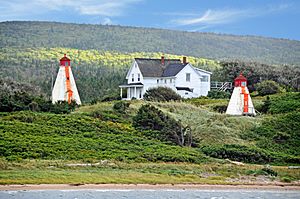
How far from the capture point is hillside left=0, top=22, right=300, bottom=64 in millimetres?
126188

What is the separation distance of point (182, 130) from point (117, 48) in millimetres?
92688

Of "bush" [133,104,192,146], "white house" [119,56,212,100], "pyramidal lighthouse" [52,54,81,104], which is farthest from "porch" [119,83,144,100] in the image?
"bush" [133,104,192,146]

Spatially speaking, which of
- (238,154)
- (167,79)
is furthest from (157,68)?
(238,154)

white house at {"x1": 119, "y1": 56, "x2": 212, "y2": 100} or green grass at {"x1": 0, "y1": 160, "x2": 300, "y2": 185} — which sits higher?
white house at {"x1": 119, "y1": 56, "x2": 212, "y2": 100}

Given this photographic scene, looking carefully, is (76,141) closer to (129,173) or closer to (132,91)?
(129,173)

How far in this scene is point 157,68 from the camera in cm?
6444

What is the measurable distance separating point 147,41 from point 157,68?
76125mm

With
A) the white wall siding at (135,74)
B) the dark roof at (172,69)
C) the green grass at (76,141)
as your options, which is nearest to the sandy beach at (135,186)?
the green grass at (76,141)

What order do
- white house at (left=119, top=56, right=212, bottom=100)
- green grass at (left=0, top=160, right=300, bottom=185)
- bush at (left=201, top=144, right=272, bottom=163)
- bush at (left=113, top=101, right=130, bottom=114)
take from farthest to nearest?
white house at (left=119, top=56, right=212, bottom=100) < bush at (left=113, top=101, right=130, bottom=114) < bush at (left=201, top=144, right=272, bottom=163) < green grass at (left=0, top=160, right=300, bottom=185)

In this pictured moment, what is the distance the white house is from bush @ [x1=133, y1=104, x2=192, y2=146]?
25.3 m

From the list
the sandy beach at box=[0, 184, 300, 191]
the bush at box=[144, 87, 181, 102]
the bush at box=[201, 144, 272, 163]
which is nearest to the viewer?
the sandy beach at box=[0, 184, 300, 191]

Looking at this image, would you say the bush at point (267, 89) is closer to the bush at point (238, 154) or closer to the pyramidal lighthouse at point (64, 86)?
the pyramidal lighthouse at point (64, 86)

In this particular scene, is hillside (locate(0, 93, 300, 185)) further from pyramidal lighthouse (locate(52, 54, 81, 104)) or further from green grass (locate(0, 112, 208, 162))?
pyramidal lighthouse (locate(52, 54, 81, 104))

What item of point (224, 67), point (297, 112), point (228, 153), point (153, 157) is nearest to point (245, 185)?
point (153, 157)
